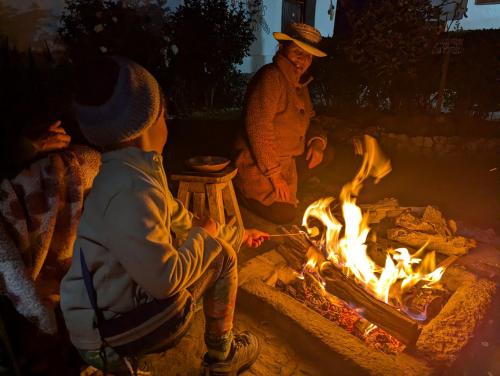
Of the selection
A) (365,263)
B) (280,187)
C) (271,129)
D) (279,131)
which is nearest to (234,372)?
(365,263)

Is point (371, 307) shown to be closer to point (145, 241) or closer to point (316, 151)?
point (145, 241)

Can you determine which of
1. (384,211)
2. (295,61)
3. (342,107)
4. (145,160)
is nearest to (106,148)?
(145,160)

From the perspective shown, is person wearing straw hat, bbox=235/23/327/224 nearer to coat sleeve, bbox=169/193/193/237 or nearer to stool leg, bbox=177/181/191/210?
stool leg, bbox=177/181/191/210

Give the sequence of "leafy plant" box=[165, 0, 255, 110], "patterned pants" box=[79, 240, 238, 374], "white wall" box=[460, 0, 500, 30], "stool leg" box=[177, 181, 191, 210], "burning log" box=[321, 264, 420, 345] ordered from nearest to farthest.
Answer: "patterned pants" box=[79, 240, 238, 374]
"burning log" box=[321, 264, 420, 345]
"stool leg" box=[177, 181, 191, 210]
"leafy plant" box=[165, 0, 255, 110]
"white wall" box=[460, 0, 500, 30]

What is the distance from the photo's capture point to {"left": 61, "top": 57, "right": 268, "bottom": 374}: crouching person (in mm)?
1687

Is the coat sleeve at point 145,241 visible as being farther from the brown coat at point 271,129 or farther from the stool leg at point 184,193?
the brown coat at point 271,129

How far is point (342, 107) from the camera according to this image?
10.6 m

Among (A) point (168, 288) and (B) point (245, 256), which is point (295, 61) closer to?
(B) point (245, 256)

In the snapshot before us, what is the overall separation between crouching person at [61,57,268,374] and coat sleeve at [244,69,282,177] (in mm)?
2423

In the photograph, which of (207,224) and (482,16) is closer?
(207,224)

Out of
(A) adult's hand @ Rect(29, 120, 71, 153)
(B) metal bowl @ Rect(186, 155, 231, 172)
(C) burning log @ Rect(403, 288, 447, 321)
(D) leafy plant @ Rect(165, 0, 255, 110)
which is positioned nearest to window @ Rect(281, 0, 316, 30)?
(D) leafy plant @ Rect(165, 0, 255, 110)

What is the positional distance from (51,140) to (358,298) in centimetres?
245

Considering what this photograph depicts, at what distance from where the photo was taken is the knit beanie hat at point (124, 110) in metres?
1.69

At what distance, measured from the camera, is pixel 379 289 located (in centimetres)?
311
